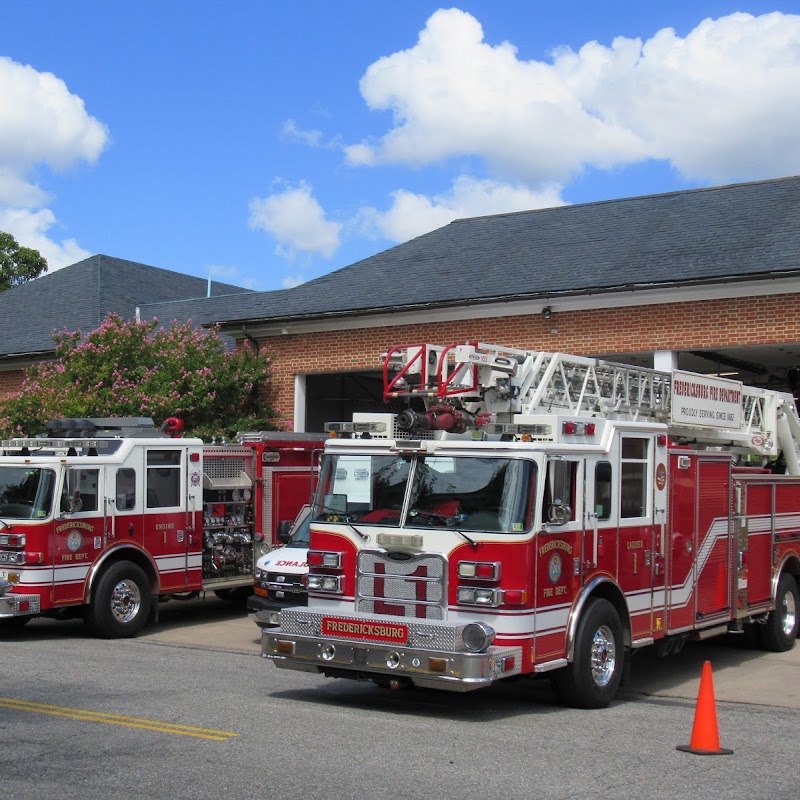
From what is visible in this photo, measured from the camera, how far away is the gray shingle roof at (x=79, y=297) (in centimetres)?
2627

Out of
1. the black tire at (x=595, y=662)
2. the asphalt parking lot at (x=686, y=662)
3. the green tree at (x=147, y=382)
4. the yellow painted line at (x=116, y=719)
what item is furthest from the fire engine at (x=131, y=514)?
the black tire at (x=595, y=662)

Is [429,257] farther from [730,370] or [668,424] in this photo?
[668,424]

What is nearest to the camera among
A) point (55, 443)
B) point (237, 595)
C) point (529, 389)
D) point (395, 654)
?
point (395, 654)

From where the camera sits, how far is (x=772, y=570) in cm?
1209

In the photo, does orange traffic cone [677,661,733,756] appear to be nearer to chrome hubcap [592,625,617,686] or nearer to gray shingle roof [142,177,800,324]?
chrome hubcap [592,625,617,686]

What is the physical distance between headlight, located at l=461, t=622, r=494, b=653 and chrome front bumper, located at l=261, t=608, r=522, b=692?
5cm

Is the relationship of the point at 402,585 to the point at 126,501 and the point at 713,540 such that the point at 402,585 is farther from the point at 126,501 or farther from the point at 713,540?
the point at 126,501

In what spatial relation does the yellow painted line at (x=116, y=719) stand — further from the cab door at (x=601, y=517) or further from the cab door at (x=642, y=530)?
the cab door at (x=642, y=530)

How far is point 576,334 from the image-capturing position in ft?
57.8

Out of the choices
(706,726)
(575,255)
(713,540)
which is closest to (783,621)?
(713,540)

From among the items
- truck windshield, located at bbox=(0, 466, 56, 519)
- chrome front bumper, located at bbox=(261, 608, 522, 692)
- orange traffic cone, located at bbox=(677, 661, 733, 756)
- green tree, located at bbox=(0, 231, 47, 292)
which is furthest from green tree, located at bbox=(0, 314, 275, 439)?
green tree, located at bbox=(0, 231, 47, 292)

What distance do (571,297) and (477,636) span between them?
10174mm

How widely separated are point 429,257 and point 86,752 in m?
15.3

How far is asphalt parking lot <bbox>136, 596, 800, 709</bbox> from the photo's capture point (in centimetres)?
1029
